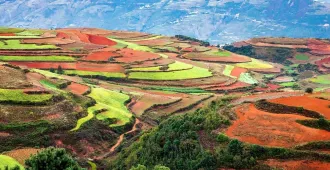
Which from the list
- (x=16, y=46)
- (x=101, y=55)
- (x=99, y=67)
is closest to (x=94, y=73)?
(x=99, y=67)

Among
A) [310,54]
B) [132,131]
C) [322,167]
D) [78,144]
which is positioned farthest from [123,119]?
[310,54]

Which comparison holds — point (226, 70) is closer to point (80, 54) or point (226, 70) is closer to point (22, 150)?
point (80, 54)

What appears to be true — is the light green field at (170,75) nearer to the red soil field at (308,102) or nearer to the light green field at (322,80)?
the light green field at (322,80)

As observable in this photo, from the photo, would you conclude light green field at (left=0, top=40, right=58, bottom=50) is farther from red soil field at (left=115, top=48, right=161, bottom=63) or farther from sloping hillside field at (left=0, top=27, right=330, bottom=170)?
red soil field at (left=115, top=48, right=161, bottom=63)

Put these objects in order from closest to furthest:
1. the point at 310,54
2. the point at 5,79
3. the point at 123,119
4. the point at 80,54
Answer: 1. the point at 5,79
2. the point at 123,119
3. the point at 80,54
4. the point at 310,54

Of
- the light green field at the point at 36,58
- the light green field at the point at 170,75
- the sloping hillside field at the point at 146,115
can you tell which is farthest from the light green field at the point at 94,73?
the light green field at the point at 36,58

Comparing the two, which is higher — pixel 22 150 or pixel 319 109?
pixel 319 109
